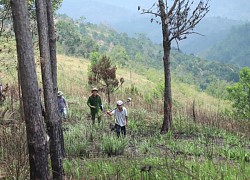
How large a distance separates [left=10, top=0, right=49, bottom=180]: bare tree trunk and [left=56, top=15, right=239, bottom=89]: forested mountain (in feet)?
165

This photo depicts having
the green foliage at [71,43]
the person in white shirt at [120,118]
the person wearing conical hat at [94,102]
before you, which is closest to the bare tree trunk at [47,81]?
the person in white shirt at [120,118]

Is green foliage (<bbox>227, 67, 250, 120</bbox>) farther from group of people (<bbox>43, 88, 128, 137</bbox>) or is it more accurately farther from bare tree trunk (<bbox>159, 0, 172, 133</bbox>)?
group of people (<bbox>43, 88, 128, 137</bbox>)

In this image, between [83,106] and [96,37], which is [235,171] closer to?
[83,106]

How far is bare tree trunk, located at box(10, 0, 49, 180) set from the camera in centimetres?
357

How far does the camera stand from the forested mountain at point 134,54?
68.4m

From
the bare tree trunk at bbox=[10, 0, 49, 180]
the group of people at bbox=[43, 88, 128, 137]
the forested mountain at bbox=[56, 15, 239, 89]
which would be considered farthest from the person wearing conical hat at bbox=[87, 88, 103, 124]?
the forested mountain at bbox=[56, 15, 239, 89]

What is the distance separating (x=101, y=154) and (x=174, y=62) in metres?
86.5

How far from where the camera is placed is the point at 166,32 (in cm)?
1092

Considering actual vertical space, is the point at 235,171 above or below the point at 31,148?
below

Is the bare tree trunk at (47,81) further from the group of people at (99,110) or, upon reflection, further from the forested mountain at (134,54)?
the forested mountain at (134,54)

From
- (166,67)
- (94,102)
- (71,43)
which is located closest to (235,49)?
(71,43)

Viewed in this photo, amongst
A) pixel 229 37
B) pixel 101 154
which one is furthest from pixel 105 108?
pixel 229 37

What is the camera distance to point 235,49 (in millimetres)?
162000

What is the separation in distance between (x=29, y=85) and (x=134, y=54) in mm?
89744
